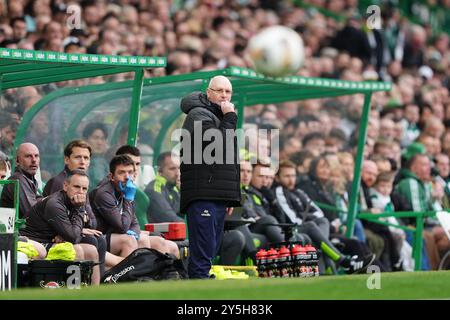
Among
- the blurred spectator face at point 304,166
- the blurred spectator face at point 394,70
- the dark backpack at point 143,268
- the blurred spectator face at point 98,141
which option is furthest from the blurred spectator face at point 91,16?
the blurred spectator face at point 394,70

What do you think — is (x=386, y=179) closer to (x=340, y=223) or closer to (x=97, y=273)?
(x=340, y=223)

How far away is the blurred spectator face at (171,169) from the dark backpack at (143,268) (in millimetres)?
2327

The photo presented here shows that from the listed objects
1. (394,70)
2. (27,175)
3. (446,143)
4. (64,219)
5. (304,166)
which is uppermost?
(394,70)

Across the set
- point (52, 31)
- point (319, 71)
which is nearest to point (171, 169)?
point (52, 31)

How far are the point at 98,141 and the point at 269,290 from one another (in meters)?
5.39

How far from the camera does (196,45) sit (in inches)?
868

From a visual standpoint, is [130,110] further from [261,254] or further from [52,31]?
[52,31]

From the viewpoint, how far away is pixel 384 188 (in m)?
19.1

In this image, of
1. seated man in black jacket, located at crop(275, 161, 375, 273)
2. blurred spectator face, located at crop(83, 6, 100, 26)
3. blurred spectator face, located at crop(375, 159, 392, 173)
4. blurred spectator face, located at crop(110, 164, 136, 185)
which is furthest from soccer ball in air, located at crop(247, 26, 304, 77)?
blurred spectator face, located at crop(83, 6, 100, 26)

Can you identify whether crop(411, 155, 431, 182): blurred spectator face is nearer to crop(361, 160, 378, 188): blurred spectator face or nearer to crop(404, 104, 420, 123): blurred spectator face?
crop(361, 160, 378, 188): blurred spectator face

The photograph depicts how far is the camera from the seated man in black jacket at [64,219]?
13.3 metres

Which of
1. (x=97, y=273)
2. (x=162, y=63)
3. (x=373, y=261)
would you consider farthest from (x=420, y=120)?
(x=97, y=273)

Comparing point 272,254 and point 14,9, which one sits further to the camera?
point 14,9
